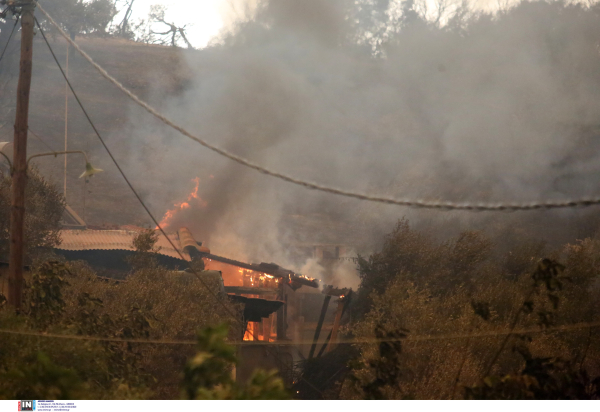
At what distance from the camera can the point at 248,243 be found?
51344 mm

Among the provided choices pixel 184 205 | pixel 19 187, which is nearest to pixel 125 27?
pixel 184 205

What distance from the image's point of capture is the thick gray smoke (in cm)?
5588

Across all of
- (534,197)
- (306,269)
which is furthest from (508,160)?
(306,269)

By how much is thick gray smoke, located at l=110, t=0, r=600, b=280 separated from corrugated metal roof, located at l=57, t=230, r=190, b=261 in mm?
16449

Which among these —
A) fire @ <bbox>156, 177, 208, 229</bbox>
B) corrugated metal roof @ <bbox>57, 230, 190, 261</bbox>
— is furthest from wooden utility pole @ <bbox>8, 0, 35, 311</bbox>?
fire @ <bbox>156, 177, 208, 229</bbox>

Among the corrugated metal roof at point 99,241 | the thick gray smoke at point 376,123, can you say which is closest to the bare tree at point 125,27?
the thick gray smoke at point 376,123

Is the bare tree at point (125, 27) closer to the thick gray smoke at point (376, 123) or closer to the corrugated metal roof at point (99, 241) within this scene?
the thick gray smoke at point (376, 123)

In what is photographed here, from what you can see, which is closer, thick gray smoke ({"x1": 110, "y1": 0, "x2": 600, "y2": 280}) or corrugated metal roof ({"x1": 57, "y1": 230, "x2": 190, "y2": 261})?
corrugated metal roof ({"x1": 57, "y1": 230, "x2": 190, "y2": 261})

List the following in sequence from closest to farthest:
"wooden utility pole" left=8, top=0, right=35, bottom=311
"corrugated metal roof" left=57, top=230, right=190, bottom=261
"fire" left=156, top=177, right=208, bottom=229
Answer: "wooden utility pole" left=8, top=0, right=35, bottom=311
"corrugated metal roof" left=57, top=230, right=190, bottom=261
"fire" left=156, top=177, right=208, bottom=229

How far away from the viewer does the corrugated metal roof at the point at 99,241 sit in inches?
1051

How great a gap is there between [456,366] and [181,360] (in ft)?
23.7

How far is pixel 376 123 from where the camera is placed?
7344 cm

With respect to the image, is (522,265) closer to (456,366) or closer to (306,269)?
(456,366)
